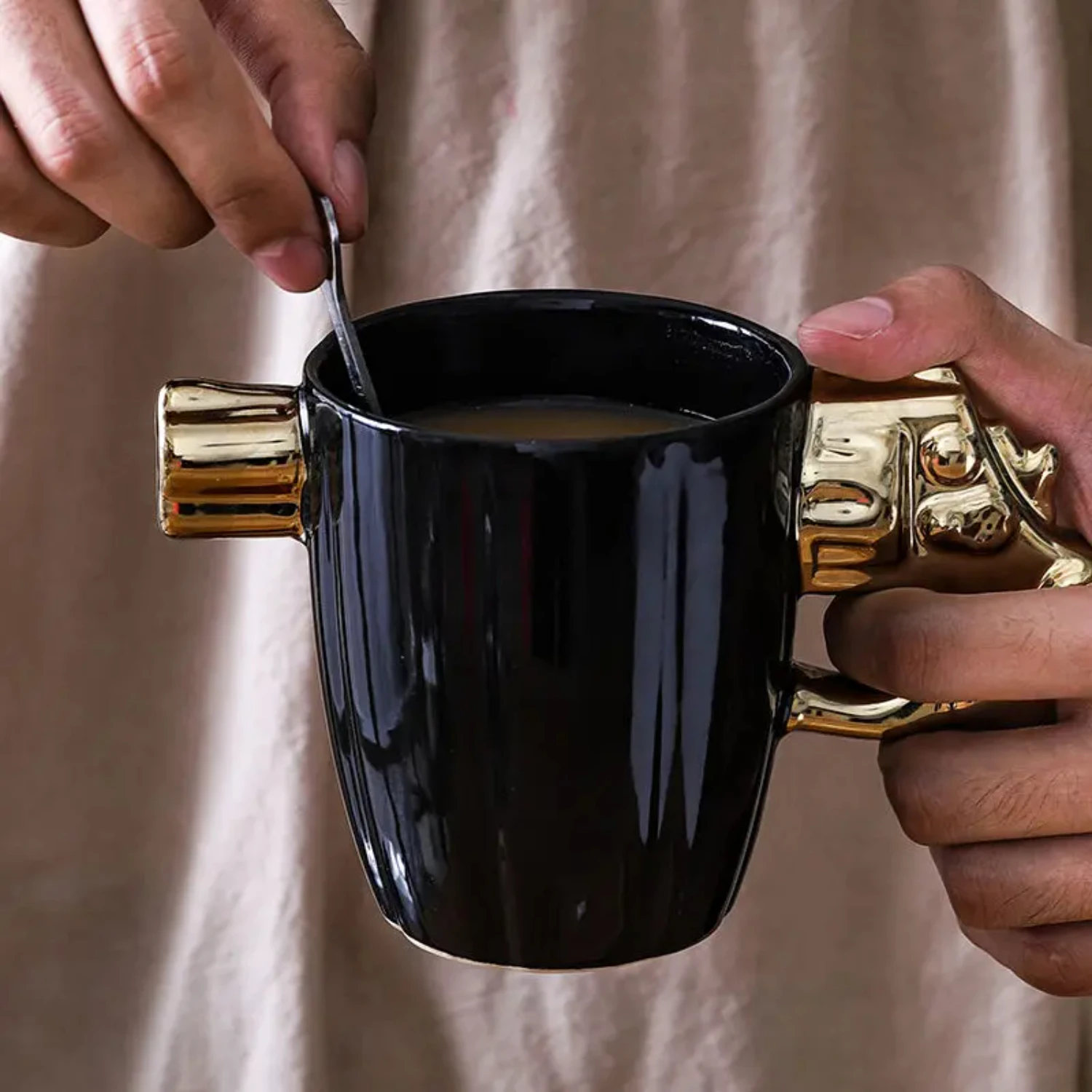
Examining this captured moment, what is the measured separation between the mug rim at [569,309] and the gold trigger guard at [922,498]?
2cm

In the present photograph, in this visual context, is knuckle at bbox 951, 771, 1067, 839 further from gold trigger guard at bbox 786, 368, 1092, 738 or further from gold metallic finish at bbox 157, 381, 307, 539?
gold metallic finish at bbox 157, 381, 307, 539

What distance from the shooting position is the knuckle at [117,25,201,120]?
40cm

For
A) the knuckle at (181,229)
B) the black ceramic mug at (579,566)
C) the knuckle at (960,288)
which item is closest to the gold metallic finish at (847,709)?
the black ceramic mug at (579,566)

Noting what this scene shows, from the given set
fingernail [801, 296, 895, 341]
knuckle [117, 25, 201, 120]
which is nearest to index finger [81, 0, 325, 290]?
knuckle [117, 25, 201, 120]

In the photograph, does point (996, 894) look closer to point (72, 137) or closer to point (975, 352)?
point (975, 352)

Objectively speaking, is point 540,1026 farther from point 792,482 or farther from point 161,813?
point 792,482

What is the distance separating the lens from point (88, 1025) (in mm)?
723

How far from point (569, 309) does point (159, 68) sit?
12 centimetres

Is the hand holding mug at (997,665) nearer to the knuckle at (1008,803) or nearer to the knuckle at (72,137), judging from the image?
the knuckle at (1008,803)

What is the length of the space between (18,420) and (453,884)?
1.23 ft

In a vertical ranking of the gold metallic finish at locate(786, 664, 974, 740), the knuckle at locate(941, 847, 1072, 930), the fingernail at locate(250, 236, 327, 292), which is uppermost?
the fingernail at locate(250, 236, 327, 292)

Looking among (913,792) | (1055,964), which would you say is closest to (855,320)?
(913,792)

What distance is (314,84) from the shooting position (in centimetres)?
45

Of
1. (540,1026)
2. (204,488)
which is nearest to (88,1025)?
(540,1026)
